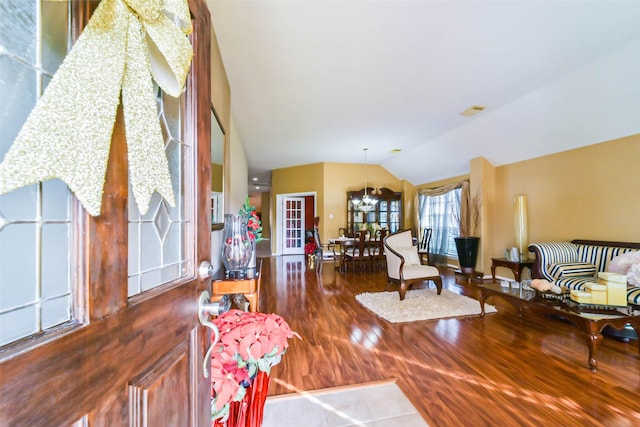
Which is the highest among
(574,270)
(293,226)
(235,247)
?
(235,247)

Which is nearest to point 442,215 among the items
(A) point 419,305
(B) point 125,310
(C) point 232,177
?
(A) point 419,305

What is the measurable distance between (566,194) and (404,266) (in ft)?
9.09

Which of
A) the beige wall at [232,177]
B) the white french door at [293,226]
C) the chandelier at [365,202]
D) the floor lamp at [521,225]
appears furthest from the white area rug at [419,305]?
the white french door at [293,226]

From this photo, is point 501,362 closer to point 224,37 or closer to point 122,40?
point 122,40

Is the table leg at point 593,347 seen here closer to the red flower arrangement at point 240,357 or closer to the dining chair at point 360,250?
the red flower arrangement at point 240,357

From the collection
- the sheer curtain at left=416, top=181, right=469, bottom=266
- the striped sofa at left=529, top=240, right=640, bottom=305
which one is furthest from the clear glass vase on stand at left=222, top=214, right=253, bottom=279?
the sheer curtain at left=416, top=181, right=469, bottom=266

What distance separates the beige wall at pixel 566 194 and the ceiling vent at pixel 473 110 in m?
1.52

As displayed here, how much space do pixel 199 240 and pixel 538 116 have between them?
191 inches

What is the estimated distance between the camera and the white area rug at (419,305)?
3164 mm

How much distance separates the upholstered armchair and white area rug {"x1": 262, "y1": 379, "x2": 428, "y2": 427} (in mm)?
2034

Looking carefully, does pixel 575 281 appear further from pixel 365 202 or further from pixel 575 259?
pixel 365 202

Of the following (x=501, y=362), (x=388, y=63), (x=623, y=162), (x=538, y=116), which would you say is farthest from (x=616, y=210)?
(x=388, y=63)

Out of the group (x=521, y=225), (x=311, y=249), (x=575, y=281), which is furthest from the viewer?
(x=311, y=249)

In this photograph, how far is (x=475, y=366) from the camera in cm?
211
